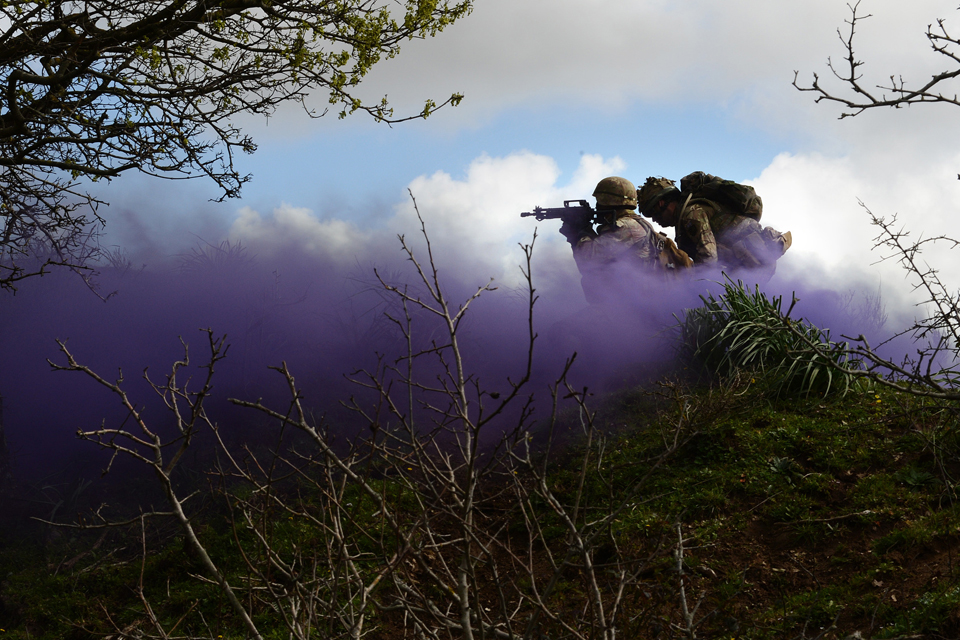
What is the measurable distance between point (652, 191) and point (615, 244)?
1.46 m

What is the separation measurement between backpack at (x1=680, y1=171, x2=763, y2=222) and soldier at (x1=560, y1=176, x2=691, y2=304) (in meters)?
1.00

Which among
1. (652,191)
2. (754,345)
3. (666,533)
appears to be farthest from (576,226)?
(666,533)

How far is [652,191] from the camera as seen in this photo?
10805mm

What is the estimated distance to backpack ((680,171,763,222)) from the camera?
1046 cm

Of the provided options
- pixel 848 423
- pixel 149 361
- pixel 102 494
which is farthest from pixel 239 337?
pixel 848 423

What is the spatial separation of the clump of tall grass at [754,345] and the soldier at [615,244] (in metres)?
0.97

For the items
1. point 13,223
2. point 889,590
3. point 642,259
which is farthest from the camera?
point 642,259

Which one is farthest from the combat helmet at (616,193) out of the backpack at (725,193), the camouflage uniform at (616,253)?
the backpack at (725,193)

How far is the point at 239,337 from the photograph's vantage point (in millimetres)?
10945

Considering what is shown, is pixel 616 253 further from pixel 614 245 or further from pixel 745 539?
pixel 745 539

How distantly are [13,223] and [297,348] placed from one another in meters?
5.33

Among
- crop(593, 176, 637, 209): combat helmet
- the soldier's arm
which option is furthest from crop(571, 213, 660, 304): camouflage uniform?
the soldier's arm

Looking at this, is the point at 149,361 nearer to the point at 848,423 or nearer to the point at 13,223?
the point at 13,223

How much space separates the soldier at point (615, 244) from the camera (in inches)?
391
